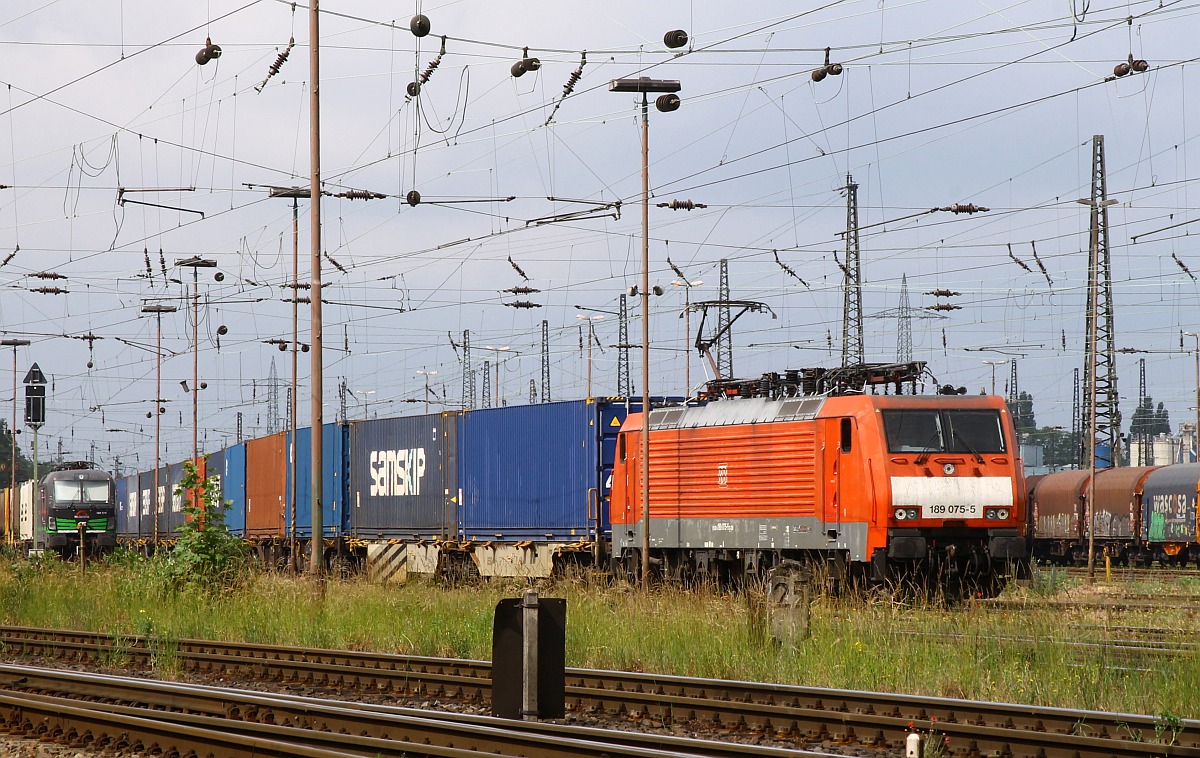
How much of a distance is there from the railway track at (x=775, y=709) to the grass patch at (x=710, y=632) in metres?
0.59

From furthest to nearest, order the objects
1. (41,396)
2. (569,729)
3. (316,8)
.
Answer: (41,396) < (316,8) < (569,729)

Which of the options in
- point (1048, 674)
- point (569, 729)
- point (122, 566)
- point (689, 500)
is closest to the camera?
point (569, 729)

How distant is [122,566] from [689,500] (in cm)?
1197

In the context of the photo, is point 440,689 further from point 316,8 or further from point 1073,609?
point 316,8

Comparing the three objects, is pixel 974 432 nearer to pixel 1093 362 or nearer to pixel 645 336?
pixel 645 336

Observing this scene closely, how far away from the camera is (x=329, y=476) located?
112ft

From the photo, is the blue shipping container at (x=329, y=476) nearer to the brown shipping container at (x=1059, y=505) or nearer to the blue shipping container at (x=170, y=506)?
the blue shipping container at (x=170, y=506)

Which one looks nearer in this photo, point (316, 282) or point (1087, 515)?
point (316, 282)

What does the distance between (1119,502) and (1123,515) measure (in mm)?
404

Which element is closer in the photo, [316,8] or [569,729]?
[569,729]

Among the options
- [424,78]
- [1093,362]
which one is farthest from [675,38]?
[1093,362]

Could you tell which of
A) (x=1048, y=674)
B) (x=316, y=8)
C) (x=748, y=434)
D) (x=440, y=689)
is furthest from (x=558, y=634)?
(x=316, y=8)

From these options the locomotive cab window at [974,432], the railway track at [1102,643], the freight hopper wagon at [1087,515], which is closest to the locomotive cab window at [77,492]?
the freight hopper wagon at [1087,515]

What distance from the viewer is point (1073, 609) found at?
1828 cm
